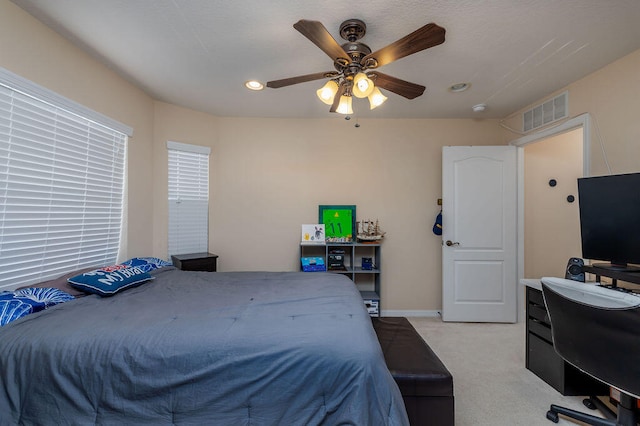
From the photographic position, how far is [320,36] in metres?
1.46

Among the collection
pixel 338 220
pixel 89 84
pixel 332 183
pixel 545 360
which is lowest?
pixel 545 360

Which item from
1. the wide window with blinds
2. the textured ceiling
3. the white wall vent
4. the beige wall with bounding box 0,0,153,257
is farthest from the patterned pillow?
the white wall vent

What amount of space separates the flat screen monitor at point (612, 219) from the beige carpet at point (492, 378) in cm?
108

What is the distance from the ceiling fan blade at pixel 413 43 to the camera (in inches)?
54.5

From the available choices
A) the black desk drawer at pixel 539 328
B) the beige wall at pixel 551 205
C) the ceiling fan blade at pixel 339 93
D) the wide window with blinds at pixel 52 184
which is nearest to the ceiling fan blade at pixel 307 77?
the ceiling fan blade at pixel 339 93

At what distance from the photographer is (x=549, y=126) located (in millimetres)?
2914

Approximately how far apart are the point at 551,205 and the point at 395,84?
3.10 metres

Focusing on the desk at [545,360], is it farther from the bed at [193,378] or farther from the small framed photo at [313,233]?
the small framed photo at [313,233]

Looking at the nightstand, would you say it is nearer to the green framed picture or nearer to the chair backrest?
the green framed picture

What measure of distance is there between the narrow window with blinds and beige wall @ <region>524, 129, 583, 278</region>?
4.26 metres

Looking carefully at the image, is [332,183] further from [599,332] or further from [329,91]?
[599,332]

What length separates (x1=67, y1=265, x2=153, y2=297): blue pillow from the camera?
5.99 feet

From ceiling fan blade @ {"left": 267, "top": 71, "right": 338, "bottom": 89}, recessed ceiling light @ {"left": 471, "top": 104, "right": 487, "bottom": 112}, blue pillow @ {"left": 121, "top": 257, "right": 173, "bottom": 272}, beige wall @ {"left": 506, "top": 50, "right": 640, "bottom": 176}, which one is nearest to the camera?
ceiling fan blade @ {"left": 267, "top": 71, "right": 338, "bottom": 89}

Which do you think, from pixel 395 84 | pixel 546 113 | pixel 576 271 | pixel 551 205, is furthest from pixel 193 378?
pixel 551 205
